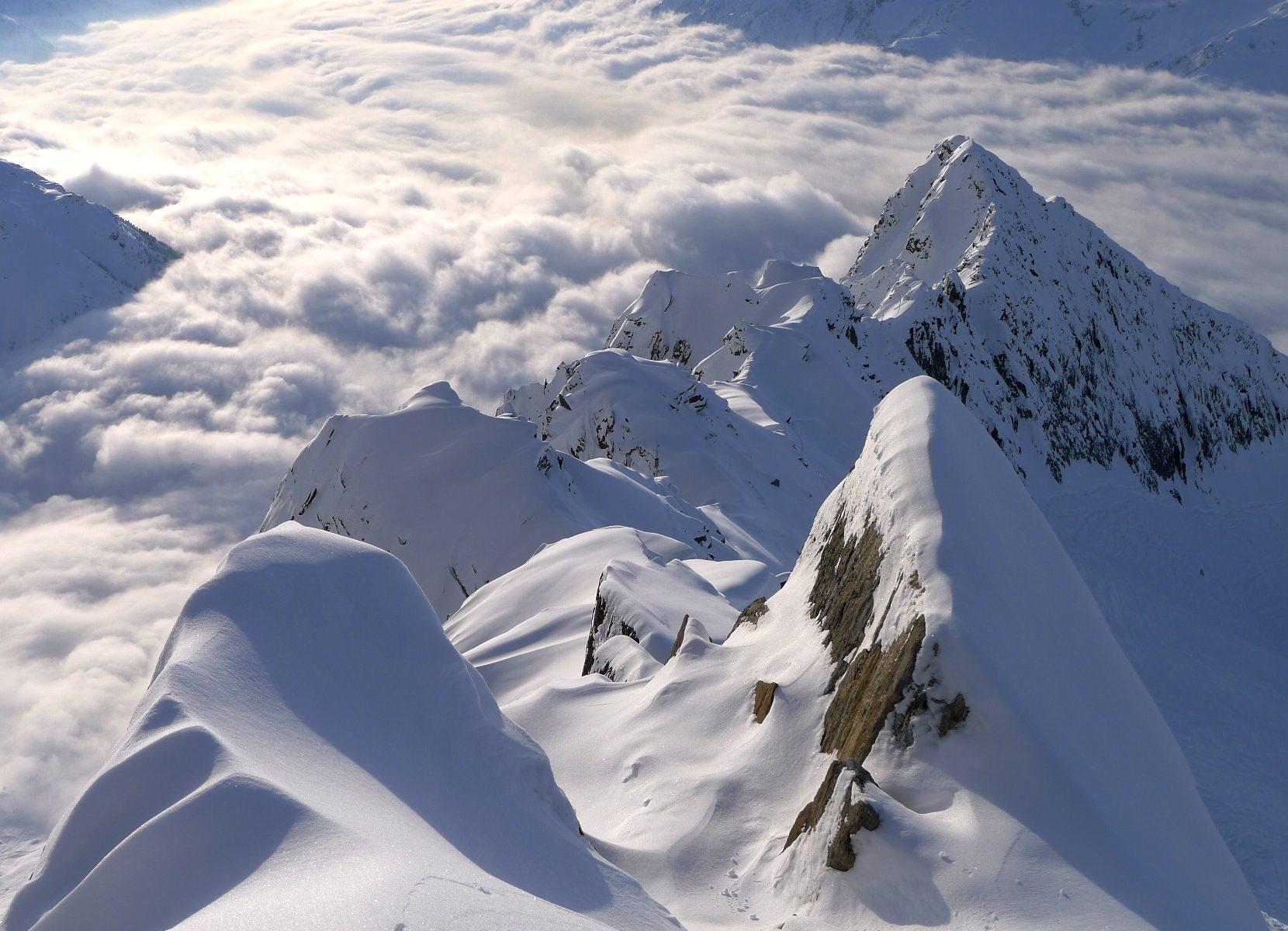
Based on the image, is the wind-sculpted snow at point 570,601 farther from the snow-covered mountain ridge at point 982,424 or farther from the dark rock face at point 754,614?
the dark rock face at point 754,614

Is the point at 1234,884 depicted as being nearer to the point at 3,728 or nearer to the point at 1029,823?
the point at 1029,823

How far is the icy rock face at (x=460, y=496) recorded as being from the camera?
44.4 metres

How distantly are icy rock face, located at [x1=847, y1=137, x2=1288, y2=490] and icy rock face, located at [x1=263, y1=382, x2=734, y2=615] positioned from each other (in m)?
48.2

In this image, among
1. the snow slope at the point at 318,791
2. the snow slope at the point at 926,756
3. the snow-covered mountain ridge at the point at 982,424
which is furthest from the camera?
the snow-covered mountain ridge at the point at 982,424

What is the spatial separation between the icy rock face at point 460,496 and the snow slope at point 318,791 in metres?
30.7

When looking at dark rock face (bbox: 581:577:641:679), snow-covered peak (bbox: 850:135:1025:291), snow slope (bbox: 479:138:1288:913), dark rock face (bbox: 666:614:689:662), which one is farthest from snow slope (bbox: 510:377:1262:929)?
snow-covered peak (bbox: 850:135:1025:291)

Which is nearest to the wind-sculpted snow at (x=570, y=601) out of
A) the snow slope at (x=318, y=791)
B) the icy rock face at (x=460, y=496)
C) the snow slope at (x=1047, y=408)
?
the icy rock face at (x=460, y=496)

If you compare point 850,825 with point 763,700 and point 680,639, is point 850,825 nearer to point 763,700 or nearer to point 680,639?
point 763,700

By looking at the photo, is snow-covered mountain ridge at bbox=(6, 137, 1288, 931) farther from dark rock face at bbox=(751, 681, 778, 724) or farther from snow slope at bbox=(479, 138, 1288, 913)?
snow slope at bbox=(479, 138, 1288, 913)

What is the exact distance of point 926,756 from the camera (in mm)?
10500

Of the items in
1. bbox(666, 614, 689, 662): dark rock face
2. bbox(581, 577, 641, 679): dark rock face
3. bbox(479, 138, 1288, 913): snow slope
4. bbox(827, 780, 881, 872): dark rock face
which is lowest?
bbox(479, 138, 1288, 913): snow slope

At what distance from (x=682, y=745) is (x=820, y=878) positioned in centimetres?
446

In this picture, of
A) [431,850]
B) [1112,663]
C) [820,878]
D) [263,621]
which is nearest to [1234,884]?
[1112,663]

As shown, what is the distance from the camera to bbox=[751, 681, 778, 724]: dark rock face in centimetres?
1349
